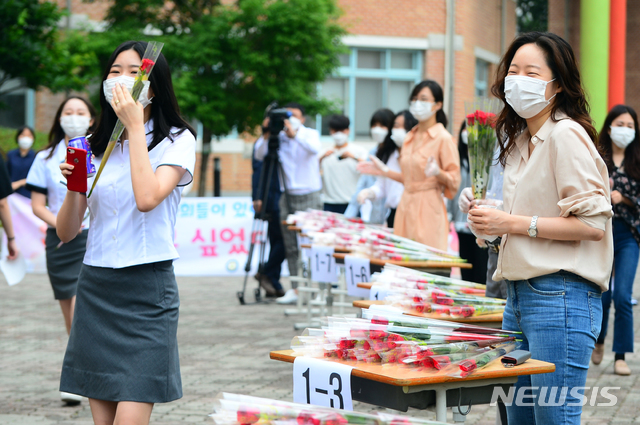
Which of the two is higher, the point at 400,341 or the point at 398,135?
the point at 398,135

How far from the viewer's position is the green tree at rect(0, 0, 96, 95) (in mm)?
15312

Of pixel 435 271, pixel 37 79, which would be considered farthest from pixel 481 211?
pixel 37 79

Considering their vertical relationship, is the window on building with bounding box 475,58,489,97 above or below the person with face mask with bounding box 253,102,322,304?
above

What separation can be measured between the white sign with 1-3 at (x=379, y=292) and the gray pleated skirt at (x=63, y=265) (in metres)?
2.33

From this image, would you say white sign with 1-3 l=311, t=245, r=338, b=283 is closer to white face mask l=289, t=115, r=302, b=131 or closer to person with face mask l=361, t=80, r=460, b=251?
person with face mask l=361, t=80, r=460, b=251

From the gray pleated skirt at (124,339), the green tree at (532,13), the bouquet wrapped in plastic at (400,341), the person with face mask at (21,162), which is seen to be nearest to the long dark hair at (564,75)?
the bouquet wrapped in plastic at (400,341)

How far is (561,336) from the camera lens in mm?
2643

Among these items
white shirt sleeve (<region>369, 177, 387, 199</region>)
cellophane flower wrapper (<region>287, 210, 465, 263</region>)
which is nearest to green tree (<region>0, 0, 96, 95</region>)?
white shirt sleeve (<region>369, 177, 387, 199</region>)

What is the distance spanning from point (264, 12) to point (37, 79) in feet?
16.2

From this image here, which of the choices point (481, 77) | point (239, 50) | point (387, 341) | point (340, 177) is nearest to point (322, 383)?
point (387, 341)

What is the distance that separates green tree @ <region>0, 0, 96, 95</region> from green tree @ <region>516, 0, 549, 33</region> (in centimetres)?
3089

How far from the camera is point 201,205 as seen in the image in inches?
483

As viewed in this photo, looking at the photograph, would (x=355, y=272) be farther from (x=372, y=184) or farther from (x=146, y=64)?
(x=372, y=184)

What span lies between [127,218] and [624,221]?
452cm
